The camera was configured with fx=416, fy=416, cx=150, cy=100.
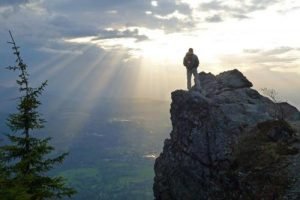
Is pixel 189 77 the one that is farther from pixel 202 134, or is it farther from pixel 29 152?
pixel 29 152

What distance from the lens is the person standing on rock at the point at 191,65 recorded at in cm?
4481

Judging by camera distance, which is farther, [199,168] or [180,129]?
[180,129]

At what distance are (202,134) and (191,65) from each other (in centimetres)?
994

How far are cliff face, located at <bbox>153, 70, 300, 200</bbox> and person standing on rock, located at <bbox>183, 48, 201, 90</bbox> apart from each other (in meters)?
2.13

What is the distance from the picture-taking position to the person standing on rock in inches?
1764

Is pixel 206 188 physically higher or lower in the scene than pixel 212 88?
lower

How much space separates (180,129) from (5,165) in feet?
62.4

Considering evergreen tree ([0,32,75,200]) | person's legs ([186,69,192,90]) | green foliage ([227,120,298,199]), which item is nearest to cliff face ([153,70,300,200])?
green foliage ([227,120,298,199])

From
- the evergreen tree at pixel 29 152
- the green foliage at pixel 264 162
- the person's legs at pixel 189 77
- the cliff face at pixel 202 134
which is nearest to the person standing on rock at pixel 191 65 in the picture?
the person's legs at pixel 189 77

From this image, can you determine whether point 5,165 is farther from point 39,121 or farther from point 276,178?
point 276,178

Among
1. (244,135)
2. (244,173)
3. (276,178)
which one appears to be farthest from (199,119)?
(276,178)

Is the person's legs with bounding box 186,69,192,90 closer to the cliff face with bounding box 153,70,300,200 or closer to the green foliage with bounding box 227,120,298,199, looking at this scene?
the cliff face with bounding box 153,70,300,200

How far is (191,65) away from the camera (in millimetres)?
45250

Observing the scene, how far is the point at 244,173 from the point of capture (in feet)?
104
